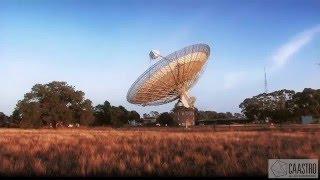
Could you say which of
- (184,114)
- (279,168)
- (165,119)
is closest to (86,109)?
(165,119)

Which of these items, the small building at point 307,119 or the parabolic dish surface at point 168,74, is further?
the small building at point 307,119

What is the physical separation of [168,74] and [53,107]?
52.7 m

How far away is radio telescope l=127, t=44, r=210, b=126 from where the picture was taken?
172 feet

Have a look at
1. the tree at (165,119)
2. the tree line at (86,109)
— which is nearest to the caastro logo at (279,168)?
the tree line at (86,109)

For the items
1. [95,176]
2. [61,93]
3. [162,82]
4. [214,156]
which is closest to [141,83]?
[162,82]

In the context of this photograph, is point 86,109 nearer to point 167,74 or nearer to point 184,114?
point 184,114

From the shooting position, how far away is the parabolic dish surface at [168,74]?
52.3 meters

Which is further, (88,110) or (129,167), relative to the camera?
(88,110)

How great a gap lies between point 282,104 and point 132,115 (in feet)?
143

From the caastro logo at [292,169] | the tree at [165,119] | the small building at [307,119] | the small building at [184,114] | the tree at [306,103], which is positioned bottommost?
the caastro logo at [292,169]

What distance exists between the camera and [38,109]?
97.1 metres

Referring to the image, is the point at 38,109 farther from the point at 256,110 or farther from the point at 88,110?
the point at 256,110

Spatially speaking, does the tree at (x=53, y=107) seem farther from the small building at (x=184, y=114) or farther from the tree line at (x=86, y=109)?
the small building at (x=184, y=114)

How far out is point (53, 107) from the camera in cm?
10069
